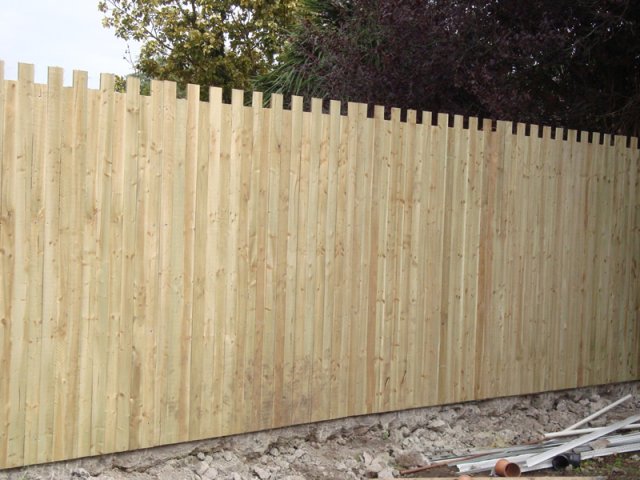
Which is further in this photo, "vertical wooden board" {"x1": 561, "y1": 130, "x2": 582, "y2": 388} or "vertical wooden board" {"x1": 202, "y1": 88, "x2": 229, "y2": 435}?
"vertical wooden board" {"x1": 561, "y1": 130, "x2": 582, "y2": 388}

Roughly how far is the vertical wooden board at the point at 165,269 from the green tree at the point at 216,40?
15992 mm

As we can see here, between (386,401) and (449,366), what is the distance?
70cm

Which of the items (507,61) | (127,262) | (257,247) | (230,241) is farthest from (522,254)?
(507,61)

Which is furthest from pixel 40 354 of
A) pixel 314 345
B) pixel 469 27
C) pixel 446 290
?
pixel 469 27

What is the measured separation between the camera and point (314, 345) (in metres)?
5.59

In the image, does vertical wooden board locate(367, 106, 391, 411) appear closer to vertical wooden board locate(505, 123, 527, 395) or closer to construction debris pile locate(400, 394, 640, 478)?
construction debris pile locate(400, 394, 640, 478)

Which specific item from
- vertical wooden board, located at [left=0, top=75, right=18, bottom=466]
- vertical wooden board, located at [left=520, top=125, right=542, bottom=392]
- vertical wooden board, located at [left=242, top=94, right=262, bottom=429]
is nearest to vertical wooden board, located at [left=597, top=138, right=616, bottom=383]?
vertical wooden board, located at [left=520, top=125, right=542, bottom=392]

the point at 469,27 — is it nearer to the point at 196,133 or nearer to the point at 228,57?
the point at 196,133

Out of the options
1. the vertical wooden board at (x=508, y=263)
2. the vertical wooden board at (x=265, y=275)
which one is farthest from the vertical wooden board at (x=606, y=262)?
the vertical wooden board at (x=265, y=275)

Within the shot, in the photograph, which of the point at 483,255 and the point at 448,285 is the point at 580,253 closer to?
the point at 483,255

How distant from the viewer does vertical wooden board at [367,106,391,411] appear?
19.4 feet

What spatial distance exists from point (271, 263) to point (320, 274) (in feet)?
1.39

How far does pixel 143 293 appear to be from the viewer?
→ 4734 millimetres

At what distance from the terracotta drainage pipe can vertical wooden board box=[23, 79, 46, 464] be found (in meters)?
2.85
